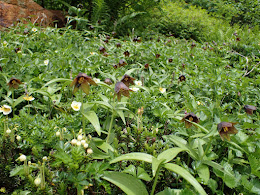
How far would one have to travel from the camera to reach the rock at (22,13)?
15.0ft

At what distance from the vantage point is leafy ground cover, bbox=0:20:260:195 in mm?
1096

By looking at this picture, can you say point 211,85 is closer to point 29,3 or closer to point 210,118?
point 210,118

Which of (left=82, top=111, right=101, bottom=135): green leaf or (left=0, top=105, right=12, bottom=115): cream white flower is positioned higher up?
(left=82, top=111, right=101, bottom=135): green leaf

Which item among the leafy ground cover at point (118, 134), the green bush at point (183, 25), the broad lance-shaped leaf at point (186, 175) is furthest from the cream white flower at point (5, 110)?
the green bush at point (183, 25)

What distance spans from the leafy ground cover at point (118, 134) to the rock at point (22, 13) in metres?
1.83

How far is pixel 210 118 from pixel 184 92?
2.82 feet

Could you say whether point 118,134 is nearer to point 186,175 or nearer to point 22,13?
point 186,175

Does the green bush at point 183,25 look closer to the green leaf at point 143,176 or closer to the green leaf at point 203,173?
the green leaf at point 203,173

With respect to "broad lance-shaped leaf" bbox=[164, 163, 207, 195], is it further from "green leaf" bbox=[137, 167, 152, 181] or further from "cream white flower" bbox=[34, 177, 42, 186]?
"cream white flower" bbox=[34, 177, 42, 186]

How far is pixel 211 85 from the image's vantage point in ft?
8.70

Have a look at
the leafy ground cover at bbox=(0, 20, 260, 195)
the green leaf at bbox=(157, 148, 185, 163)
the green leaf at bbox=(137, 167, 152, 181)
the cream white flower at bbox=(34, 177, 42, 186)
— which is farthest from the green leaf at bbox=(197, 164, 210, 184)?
the cream white flower at bbox=(34, 177, 42, 186)

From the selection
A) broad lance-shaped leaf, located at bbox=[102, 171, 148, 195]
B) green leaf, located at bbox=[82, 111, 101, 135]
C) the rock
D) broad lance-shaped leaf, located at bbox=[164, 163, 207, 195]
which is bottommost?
the rock

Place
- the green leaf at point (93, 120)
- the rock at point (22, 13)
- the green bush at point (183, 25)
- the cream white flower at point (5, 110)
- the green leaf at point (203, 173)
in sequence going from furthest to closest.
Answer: the green bush at point (183, 25)
the rock at point (22, 13)
the cream white flower at point (5, 110)
the green leaf at point (93, 120)
the green leaf at point (203, 173)

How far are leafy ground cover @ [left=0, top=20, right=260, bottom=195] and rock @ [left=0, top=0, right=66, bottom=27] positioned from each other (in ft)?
6.00
